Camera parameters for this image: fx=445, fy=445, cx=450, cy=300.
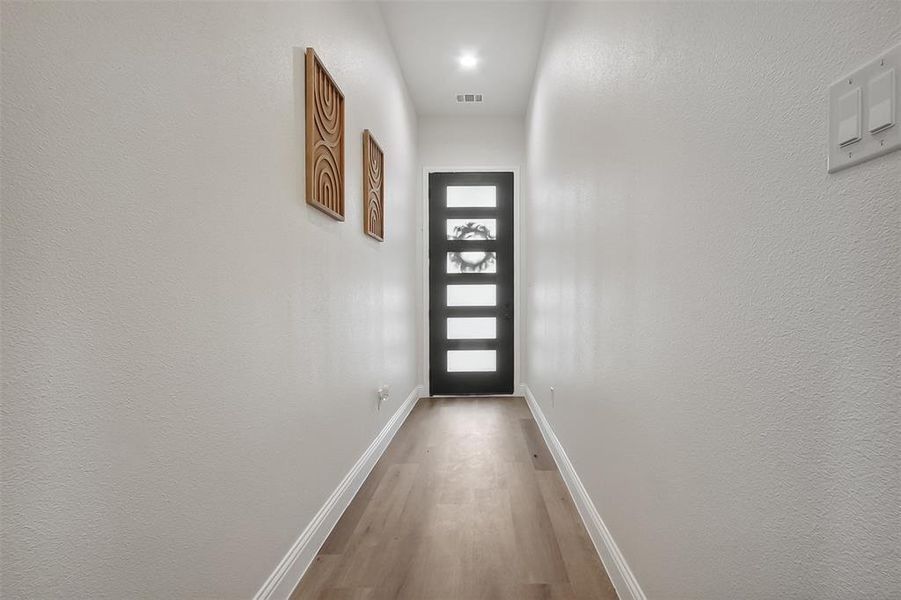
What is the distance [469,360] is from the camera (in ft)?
15.1

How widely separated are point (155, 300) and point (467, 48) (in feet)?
10.7

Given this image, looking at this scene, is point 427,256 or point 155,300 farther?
point 427,256

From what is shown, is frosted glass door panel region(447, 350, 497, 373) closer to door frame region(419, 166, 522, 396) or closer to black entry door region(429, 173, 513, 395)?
black entry door region(429, 173, 513, 395)

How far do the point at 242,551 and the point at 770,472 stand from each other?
4.21 ft

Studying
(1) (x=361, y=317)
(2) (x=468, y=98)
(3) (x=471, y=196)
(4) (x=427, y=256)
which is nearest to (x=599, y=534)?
(1) (x=361, y=317)

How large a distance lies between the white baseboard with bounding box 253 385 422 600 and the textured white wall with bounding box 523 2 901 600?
1.13 metres

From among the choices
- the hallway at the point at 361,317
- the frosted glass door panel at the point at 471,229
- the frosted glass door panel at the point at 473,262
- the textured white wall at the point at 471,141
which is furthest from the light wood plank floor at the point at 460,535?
the textured white wall at the point at 471,141

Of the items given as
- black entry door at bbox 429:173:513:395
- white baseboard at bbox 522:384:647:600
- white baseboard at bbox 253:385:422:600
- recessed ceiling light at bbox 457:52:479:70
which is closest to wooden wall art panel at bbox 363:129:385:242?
recessed ceiling light at bbox 457:52:479:70

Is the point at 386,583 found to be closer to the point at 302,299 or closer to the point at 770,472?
the point at 302,299

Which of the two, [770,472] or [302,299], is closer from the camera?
[770,472]

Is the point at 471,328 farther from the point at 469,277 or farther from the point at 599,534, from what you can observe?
the point at 599,534

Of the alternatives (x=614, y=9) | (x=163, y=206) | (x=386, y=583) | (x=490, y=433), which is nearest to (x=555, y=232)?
(x=614, y=9)

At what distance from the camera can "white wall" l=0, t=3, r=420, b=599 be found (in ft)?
2.23

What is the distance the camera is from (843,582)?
61 centimetres
